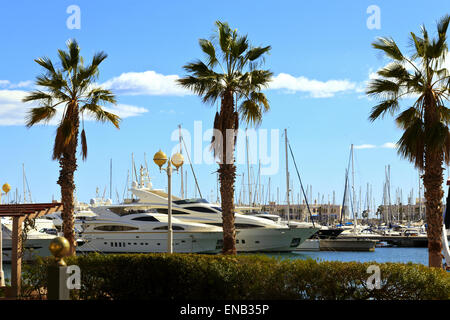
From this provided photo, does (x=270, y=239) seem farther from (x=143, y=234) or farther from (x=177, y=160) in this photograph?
(x=177, y=160)

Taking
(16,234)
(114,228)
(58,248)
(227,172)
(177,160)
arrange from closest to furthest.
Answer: (58,248), (16,234), (177,160), (227,172), (114,228)

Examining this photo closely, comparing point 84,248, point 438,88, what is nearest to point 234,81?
point 438,88

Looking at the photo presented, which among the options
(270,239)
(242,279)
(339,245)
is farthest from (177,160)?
(339,245)

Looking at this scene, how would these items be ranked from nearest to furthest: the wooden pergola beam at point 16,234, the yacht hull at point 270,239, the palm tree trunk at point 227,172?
the wooden pergola beam at point 16,234 < the palm tree trunk at point 227,172 < the yacht hull at point 270,239

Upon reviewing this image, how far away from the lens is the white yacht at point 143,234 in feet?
163

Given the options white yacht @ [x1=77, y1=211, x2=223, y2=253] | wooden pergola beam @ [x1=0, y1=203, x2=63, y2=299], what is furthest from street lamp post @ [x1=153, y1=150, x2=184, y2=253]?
white yacht @ [x1=77, y1=211, x2=223, y2=253]

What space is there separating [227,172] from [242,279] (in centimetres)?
1120

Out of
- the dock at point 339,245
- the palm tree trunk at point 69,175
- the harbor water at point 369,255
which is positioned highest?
the palm tree trunk at point 69,175

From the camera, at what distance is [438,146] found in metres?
18.4

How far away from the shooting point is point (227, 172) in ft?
78.0

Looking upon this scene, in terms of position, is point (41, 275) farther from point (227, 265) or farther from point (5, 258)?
point (5, 258)

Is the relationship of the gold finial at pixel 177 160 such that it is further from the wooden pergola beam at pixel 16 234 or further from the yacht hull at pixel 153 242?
the yacht hull at pixel 153 242

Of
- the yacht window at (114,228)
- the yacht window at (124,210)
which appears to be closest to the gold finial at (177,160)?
the yacht window at (114,228)

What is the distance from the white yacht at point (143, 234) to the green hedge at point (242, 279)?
3501 cm
